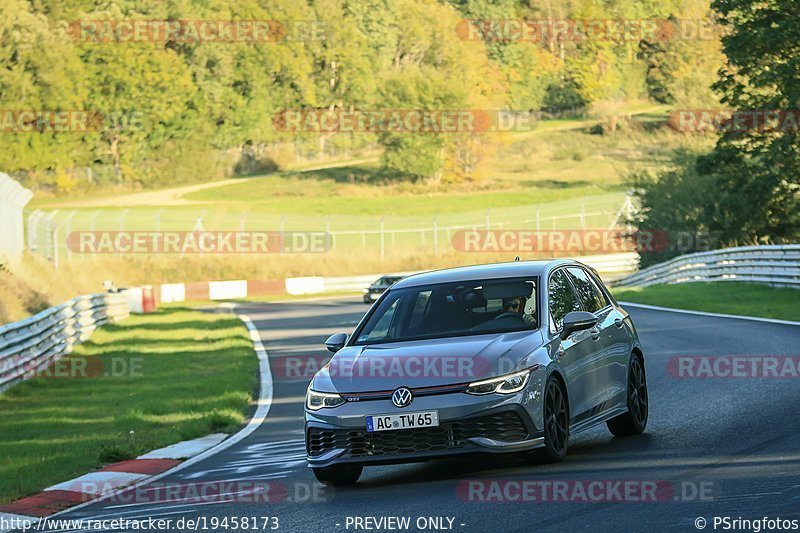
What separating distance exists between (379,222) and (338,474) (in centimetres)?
7304

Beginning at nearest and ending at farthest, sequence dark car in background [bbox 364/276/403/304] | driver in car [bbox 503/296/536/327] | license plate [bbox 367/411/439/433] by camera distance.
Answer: license plate [bbox 367/411/439/433] < driver in car [bbox 503/296/536/327] < dark car in background [bbox 364/276/403/304]

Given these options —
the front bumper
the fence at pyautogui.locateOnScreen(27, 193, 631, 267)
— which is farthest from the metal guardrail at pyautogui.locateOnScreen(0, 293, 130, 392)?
the fence at pyautogui.locateOnScreen(27, 193, 631, 267)

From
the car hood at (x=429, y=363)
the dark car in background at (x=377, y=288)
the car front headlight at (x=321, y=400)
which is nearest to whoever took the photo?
the car hood at (x=429, y=363)

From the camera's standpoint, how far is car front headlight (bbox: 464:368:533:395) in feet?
30.1

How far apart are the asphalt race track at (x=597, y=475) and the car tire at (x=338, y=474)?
0.10 metres

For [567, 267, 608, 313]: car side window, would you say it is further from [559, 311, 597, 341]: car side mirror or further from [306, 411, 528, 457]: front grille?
[306, 411, 528, 457]: front grille

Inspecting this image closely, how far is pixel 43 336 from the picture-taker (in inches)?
909

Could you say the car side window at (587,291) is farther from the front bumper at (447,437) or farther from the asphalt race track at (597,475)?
the front bumper at (447,437)

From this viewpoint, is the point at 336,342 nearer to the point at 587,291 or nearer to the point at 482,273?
the point at 482,273

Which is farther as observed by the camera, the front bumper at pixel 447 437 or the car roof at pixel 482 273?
the car roof at pixel 482 273

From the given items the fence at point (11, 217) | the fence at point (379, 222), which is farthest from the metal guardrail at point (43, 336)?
the fence at point (379, 222)

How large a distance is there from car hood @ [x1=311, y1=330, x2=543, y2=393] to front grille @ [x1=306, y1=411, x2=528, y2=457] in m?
0.29

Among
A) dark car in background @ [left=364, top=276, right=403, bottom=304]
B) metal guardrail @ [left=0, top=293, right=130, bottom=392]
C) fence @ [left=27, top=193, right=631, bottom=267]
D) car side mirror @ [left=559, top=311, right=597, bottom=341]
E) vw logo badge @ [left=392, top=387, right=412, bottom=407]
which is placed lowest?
fence @ [left=27, top=193, right=631, bottom=267]

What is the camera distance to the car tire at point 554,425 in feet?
31.0
